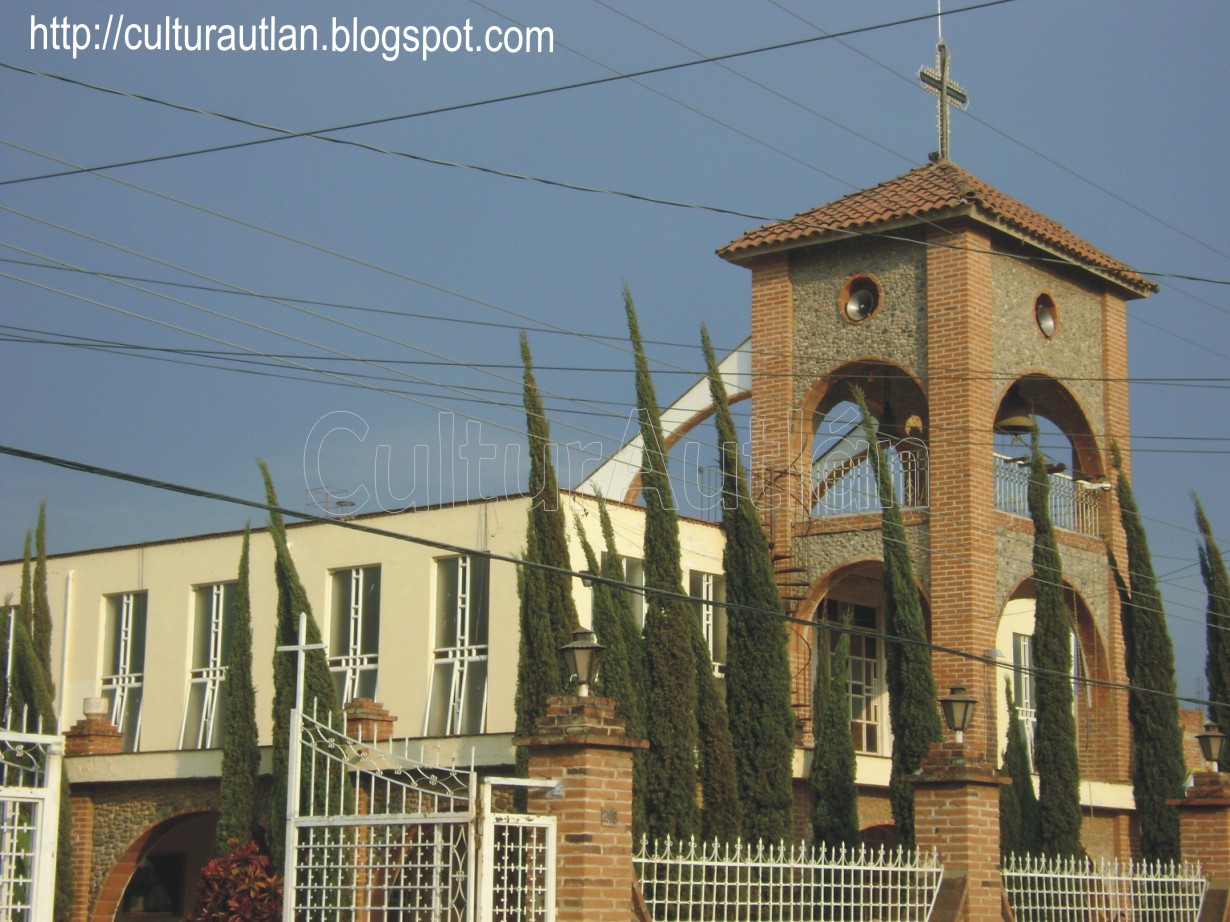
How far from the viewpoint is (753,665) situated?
21.2m

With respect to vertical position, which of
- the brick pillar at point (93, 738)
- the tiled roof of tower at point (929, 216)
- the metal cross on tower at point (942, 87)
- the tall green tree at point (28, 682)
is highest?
the metal cross on tower at point (942, 87)

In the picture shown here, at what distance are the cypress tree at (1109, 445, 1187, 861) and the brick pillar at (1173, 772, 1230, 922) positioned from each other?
199 inches

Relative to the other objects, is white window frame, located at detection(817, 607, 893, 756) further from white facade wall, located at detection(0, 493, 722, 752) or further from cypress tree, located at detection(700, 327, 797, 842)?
cypress tree, located at detection(700, 327, 797, 842)

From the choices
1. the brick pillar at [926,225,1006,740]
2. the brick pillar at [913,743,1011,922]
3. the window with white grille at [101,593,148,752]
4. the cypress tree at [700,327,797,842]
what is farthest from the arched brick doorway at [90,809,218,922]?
the brick pillar at [913,743,1011,922]

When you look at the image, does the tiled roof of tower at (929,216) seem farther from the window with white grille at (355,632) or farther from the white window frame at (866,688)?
the window with white grille at (355,632)

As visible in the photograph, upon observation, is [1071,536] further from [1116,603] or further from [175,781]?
[175,781]

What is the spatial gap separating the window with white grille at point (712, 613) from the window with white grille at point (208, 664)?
21.2ft

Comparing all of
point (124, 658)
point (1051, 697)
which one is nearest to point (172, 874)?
point (124, 658)

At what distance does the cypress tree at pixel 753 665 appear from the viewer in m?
20.7

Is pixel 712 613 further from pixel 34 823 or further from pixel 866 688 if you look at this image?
pixel 34 823

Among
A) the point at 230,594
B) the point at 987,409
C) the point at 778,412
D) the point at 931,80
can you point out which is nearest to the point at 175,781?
the point at 230,594

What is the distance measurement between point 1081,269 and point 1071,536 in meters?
3.85

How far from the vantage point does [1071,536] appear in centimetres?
2486

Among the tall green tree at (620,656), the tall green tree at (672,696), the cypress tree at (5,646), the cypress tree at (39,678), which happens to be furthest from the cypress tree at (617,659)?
the cypress tree at (5,646)
